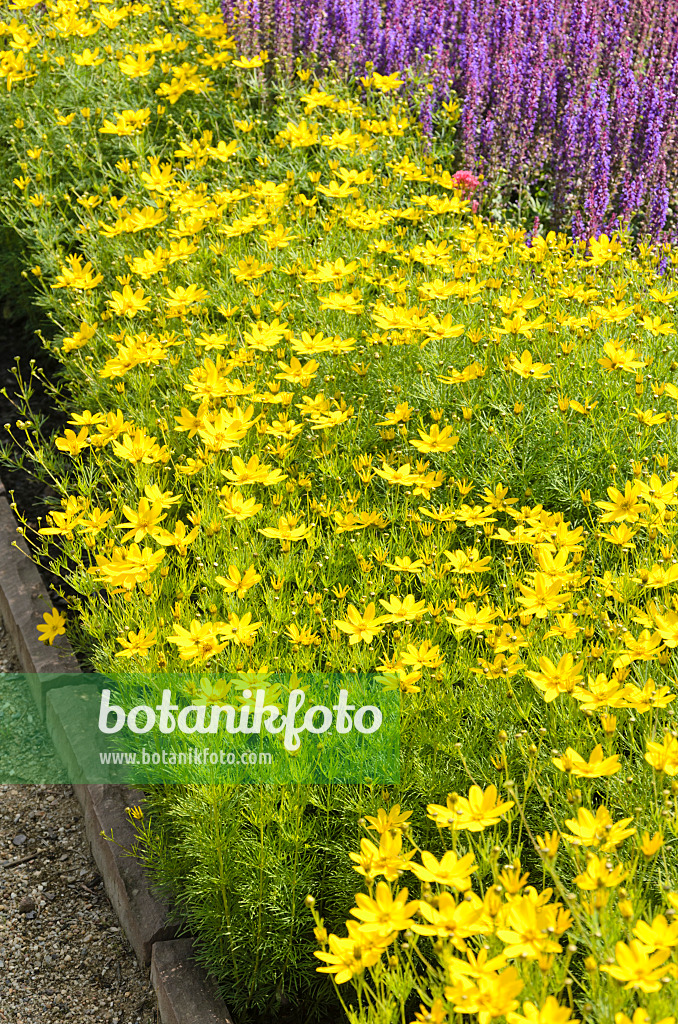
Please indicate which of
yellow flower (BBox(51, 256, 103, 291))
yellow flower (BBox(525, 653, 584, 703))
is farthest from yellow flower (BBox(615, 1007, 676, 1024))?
yellow flower (BBox(51, 256, 103, 291))

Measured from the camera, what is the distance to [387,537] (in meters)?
3.03

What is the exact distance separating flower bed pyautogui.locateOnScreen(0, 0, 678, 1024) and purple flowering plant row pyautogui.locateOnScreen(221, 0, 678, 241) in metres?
0.39

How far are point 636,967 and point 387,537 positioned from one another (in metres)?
1.71

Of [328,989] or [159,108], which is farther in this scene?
[159,108]

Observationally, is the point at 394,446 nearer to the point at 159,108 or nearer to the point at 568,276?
the point at 568,276

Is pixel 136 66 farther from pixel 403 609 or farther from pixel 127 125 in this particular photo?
pixel 403 609

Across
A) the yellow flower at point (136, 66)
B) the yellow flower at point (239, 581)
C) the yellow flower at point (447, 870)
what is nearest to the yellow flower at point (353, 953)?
the yellow flower at point (447, 870)

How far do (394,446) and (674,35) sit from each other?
3.64 m

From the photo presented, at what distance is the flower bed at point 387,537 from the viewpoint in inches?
71.3

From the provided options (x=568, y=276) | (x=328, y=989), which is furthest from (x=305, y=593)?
(x=568, y=276)

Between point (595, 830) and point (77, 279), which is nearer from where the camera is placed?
point (595, 830)

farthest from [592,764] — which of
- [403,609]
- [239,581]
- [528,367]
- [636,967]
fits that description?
[528,367]

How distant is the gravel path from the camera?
8.69 ft

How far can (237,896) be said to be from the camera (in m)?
2.27
